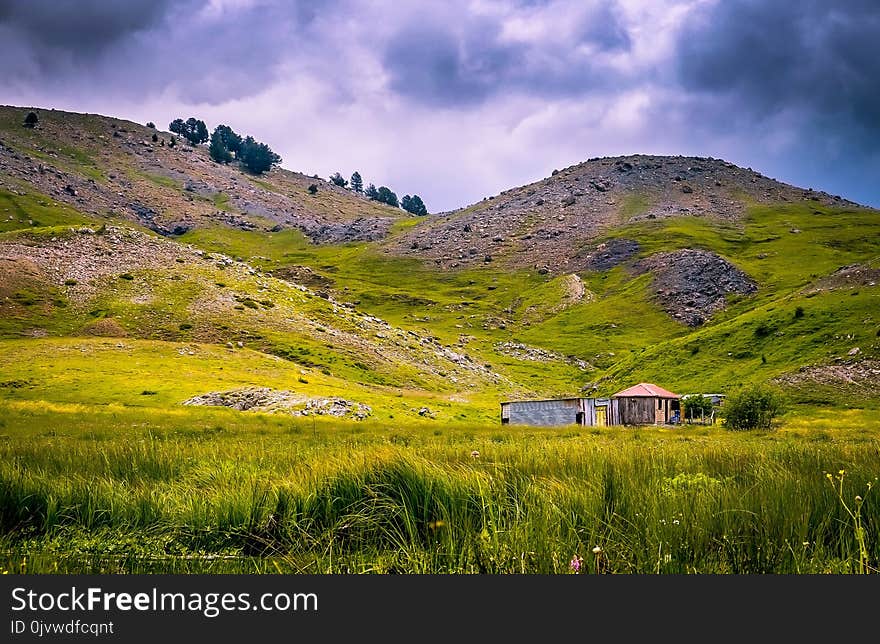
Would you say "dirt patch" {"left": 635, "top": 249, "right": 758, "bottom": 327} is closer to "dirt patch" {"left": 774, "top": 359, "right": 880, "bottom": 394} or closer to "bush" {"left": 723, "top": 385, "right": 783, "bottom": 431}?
"dirt patch" {"left": 774, "top": 359, "right": 880, "bottom": 394}

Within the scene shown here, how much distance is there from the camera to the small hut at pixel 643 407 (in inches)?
2844

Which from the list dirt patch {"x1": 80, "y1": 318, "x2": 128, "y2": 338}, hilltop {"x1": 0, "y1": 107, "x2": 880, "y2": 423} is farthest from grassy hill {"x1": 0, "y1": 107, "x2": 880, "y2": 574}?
hilltop {"x1": 0, "y1": 107, "x2": 880, "y2": 423}

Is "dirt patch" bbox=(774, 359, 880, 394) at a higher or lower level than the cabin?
higher

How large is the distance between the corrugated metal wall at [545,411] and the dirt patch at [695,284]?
79.0m

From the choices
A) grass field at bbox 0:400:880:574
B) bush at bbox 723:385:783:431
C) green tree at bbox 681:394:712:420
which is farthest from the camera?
green tree at bbox 681:394:712:420

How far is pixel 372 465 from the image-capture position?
1180 cm

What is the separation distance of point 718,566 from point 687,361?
93906 millimetres

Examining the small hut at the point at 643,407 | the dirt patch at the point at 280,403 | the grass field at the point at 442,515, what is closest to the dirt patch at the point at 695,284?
the small hut at the point at 643,407

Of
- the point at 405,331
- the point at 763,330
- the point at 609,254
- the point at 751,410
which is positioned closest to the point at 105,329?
the point at 405,331

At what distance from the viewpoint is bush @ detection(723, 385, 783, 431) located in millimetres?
55969

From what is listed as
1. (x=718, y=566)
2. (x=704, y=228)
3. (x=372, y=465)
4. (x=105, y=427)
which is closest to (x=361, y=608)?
(x=718, y=566)

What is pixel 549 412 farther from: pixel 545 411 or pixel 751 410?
pixel 751 410

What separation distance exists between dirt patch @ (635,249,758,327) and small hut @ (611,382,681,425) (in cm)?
6558

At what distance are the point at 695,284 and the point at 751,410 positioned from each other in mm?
96792
